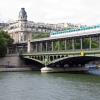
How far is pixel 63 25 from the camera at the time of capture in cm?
19188

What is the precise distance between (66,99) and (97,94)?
451cm

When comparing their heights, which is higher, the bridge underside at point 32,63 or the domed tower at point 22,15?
the domed tower at point 22,15

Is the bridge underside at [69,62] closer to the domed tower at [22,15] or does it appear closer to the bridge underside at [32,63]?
the bridge underside at [32,63]

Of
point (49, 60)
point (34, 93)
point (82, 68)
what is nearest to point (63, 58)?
point (49, 60)

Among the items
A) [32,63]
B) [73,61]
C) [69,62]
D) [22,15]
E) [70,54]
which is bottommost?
[32,63]

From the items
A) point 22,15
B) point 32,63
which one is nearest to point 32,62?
point 32,63

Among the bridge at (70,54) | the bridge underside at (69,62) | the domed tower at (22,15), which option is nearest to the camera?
the bridge at (70,54)

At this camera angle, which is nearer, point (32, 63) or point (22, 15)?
point (32, 63)

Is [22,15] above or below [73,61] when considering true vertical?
above

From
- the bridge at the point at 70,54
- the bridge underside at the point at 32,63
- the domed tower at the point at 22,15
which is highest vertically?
the domed tower at the point at 22,15

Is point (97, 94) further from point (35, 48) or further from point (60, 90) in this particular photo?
point (35, 48)

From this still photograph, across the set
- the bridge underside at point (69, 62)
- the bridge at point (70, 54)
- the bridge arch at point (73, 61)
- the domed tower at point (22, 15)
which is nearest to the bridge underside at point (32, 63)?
the bridge underside at point (69, 62)

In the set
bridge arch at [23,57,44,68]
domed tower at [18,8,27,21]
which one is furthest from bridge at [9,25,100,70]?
domed tower at [18,8,27,21]

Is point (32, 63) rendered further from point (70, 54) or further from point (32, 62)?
point (70, 54)
